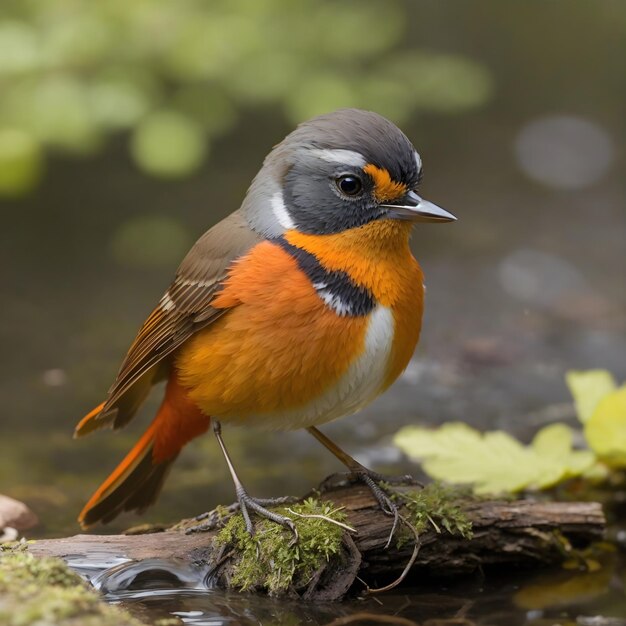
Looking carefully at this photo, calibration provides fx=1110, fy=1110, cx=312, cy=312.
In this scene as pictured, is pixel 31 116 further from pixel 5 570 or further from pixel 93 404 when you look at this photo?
pixel 5 570

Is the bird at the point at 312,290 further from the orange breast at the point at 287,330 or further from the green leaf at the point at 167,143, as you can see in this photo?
the green leaf at the point at 167,143

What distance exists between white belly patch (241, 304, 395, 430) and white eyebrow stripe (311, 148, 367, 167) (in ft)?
1.77

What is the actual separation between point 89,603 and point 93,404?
3.60 metres

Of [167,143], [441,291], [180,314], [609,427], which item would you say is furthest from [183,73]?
[609,427]

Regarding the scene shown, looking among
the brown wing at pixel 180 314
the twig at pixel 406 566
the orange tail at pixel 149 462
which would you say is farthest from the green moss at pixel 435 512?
the brown wing at pixel 180 314

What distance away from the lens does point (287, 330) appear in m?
4.02

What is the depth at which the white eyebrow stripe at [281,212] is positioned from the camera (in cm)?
424

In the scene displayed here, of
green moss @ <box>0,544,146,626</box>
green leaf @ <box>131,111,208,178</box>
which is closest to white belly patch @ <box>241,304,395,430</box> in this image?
green moss @ <box>0,544,146,626</box>

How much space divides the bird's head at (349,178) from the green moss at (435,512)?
1.09 m

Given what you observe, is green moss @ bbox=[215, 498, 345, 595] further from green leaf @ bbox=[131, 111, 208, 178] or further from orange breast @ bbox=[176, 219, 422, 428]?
green leaf @ bbox=[131, 111, 208, 178]

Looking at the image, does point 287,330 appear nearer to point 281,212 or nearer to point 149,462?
point 281,212

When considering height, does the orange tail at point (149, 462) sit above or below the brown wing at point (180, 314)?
below

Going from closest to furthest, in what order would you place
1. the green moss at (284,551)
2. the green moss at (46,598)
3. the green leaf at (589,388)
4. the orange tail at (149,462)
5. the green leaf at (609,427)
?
the green moss at (46,598) → the green moss at (284,551) → the orange tail at (149,462) → the green leaf at (609,427) → the green leaf at (589,388)

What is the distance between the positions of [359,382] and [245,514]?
25.8 inches
